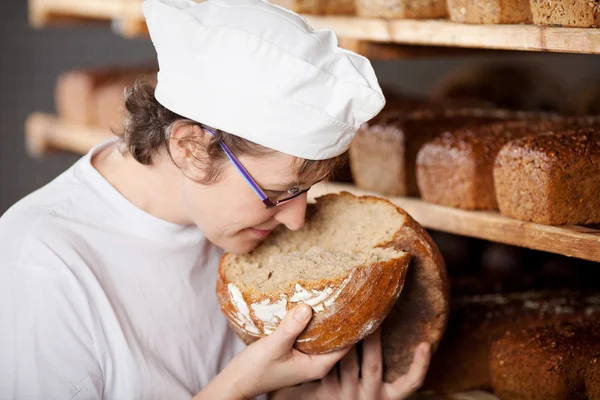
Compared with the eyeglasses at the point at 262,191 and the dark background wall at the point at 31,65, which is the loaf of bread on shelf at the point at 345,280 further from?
the dark background wall at the point at 31,65

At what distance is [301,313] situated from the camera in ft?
5.09

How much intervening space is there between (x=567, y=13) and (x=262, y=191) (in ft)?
2.57

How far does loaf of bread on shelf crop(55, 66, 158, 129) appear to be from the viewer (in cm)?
351

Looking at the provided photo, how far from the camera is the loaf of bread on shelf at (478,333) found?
2.04 metres

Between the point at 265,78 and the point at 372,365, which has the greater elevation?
the point at 265,78

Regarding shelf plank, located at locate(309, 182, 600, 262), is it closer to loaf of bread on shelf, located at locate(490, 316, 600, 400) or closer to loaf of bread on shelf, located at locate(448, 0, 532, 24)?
loaf of bread on shelf, located at locate(490, 316, 600, 400)

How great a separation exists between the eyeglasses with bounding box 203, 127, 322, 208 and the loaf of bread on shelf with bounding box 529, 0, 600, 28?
682 mm

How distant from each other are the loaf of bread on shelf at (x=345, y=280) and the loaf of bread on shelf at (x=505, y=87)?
1743 mm

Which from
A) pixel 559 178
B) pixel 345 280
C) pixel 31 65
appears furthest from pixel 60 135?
pixel 559 178

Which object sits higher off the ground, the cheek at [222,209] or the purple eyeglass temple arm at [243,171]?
the purple eyeglass temple arm at [243,171]

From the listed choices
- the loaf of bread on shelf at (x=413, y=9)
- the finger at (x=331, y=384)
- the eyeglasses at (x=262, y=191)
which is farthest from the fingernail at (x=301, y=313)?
the loaf of bread on shelf at (x=413, y=9)

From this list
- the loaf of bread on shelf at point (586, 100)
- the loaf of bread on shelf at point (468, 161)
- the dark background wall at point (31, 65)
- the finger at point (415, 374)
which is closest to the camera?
the finger at point (415, 374)

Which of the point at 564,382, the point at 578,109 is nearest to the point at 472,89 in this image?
the point at 578,109

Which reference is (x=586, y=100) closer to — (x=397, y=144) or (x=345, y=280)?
(x=397, y=144)
